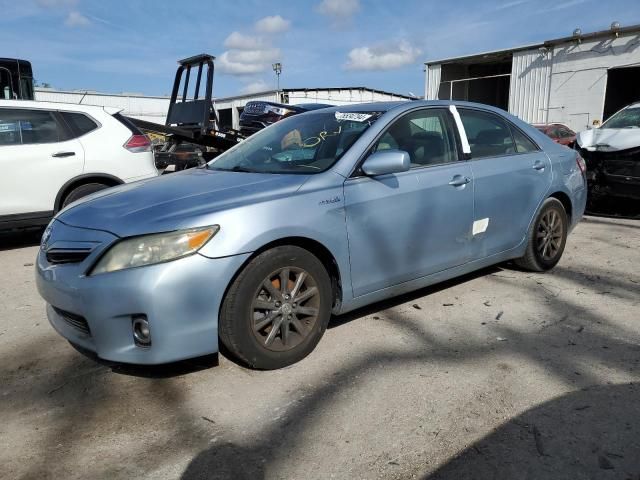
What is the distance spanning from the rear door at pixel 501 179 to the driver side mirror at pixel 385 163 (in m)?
0.91

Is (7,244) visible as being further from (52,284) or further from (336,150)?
(336,150)

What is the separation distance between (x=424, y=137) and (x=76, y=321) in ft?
8.48

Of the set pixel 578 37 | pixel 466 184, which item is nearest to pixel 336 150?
pixel 466 184

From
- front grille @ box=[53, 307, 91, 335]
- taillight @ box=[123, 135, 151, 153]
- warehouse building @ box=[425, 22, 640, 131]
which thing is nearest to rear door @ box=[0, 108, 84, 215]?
taillight @ box=[123, 135, 151, 153]

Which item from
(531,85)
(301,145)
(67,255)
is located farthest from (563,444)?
(531,85)

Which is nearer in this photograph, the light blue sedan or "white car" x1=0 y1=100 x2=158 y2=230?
the light blue sedan

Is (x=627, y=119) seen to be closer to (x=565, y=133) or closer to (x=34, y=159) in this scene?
(x=34, y=159)

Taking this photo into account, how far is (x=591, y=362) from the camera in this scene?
2.96 m

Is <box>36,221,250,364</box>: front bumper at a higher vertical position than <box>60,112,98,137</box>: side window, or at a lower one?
lower

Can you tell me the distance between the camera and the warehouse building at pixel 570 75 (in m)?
18.2

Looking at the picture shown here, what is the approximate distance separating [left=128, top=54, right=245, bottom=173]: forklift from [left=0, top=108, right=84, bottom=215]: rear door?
2199mm

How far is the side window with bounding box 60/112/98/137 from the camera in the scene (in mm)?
6008

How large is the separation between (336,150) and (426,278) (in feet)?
3.63

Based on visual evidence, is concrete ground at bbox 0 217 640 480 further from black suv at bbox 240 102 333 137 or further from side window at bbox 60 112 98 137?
black suv at bbox 240 102 333 137
